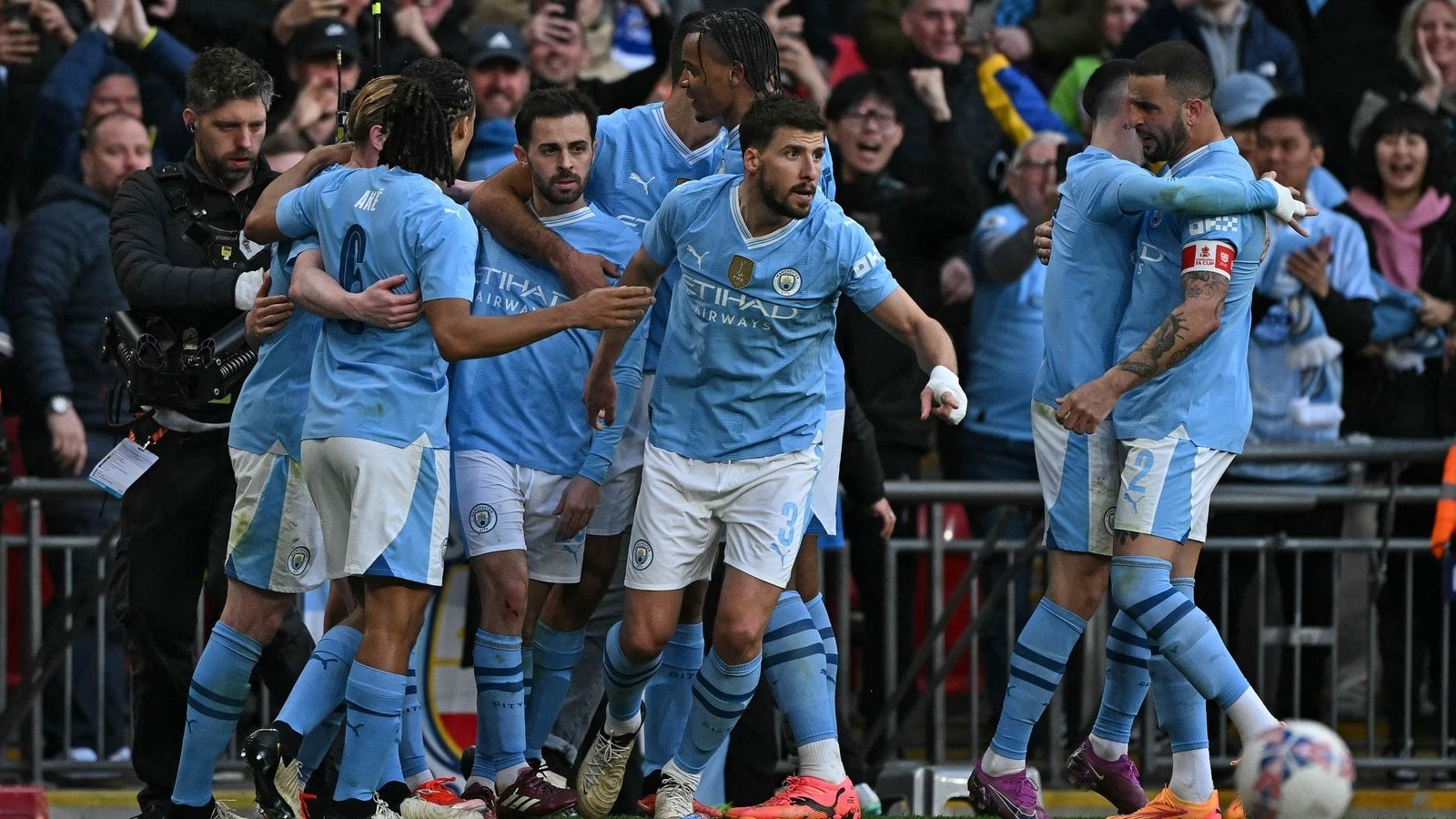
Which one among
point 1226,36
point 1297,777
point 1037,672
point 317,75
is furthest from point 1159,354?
point 1226,36

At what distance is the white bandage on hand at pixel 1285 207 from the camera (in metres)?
7.21

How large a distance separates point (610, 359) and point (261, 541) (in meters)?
1.27

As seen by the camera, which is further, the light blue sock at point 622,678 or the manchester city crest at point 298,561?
the light blue sock at point 622,678

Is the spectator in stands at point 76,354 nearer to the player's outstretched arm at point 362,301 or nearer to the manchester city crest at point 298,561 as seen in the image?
the manchester city crest at point 298,561

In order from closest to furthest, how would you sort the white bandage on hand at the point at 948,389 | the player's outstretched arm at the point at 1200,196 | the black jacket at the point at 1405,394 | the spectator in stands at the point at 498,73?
the white bandage on hand at the point at 948,389 < the player's outstretched arm at the point at 1200,196 < the black jacket at the point at 1405,394 < the spectator in stands at the point at 498,73

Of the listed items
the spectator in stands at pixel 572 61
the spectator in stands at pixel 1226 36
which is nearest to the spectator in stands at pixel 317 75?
the spectator in stands at pixel 572 61

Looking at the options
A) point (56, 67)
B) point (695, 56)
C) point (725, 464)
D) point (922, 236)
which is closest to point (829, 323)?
point (725, 464)

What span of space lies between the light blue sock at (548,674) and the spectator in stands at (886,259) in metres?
2.13

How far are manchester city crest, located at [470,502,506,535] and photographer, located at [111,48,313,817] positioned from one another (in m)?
0.89

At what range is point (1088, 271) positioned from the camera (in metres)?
7.45

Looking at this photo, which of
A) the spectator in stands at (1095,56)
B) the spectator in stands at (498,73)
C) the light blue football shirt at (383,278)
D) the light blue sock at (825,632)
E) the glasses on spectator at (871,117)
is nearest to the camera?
the light blue football shirt at (383,278)

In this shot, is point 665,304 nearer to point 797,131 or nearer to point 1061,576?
point 797,131

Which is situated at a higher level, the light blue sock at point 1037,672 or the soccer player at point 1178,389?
the soccer player at point 1178,389

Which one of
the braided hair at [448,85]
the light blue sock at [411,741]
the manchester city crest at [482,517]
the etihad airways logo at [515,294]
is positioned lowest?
the light blue sock at [411,741]
